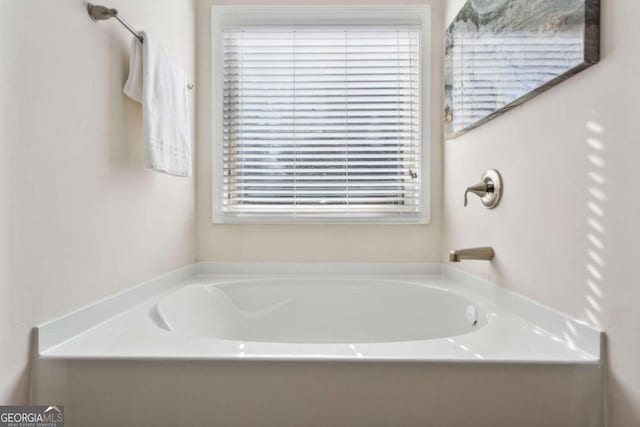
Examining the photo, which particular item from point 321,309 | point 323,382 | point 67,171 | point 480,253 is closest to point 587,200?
point 480,253

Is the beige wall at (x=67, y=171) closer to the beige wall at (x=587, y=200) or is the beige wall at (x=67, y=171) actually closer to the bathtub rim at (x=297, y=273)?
the bathtub rim at (x=297, y=273)

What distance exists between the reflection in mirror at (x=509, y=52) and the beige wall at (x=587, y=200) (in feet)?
0.13

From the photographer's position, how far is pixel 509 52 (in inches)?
52.7

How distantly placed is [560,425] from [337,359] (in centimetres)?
56

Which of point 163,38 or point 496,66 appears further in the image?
point 163,38

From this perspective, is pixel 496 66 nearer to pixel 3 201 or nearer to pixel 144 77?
pixel 144 77

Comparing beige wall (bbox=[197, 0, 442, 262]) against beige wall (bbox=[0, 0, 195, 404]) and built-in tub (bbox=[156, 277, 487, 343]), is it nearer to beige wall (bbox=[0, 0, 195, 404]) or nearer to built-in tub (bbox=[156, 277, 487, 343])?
built-in tub (bbox=[156, 277, 487, 343])

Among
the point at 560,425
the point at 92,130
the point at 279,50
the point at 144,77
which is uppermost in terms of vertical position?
the point at 279,50

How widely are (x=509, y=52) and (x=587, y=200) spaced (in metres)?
0.63

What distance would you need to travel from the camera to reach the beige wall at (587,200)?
856 millimetres

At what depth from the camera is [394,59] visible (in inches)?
85.0

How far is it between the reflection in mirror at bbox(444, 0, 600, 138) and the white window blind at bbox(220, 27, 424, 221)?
0.30 m

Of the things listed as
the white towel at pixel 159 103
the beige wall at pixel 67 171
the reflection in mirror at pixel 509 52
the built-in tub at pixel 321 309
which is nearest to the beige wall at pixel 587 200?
the reflection in mirror at pixel 509 52

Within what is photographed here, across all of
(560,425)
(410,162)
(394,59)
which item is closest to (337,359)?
(560,425)
